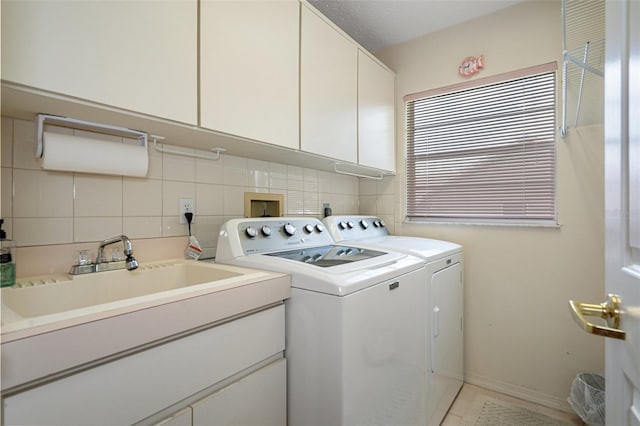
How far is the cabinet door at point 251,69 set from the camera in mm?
1218

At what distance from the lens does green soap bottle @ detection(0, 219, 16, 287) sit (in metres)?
0.97

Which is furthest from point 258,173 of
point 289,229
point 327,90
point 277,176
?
point 327,90

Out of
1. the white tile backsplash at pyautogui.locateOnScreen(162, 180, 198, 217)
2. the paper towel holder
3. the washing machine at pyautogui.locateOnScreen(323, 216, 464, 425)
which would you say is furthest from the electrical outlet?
the washing machine at pyautogui.locateOnScreen(323, 216, 464, 425)

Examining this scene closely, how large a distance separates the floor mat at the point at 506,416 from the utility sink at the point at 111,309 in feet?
5.18

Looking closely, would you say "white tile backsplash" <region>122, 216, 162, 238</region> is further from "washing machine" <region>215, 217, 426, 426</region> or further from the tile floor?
the tile floor

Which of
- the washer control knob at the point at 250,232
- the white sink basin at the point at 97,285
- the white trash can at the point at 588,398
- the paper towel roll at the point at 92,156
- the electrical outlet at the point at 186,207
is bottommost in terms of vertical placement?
the white trash can at the point at 588,398

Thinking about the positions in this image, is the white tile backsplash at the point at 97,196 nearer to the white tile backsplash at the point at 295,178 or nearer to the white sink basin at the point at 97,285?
the white sink basin at the point at 97,285

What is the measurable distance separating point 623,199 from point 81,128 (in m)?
1.64

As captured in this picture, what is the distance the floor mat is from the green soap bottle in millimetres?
2272

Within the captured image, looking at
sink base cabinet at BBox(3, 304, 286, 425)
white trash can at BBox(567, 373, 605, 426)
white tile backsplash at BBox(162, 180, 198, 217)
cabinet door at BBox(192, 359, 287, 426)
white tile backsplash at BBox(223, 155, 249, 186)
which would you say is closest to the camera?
sink base cabinet at BBox(3, 304, 286, 425)

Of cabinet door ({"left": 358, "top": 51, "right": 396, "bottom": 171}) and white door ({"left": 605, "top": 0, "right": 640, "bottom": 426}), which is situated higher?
cabinet door ({"left": 358, "top": 51, "right": 396, "bottom": 171})

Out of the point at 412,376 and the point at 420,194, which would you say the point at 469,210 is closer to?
the point at 420,194

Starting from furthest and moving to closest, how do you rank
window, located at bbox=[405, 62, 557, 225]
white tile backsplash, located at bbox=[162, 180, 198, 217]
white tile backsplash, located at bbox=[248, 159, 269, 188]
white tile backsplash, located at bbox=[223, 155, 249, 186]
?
1. window, located at bbox=[405, 62, 557, 225]
2. white tile backsplash, located at bbox=[248, 159, 269, 188]
3. white tile backsplash, located at bbox=[223, 155, 249, 186]
4. white tile backsplash, located at bbox=[162, 180, 198, 217]

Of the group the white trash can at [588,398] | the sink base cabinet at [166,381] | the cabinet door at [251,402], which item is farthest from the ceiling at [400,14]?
the white trash can at [588,398]
